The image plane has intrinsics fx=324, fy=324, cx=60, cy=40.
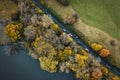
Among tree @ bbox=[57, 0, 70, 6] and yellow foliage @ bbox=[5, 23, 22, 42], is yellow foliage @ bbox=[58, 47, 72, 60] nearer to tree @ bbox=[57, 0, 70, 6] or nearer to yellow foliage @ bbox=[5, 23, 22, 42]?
yellow foliage @ bbox=[5, 23, 22, 42]

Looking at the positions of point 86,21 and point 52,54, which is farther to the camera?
point 86,21

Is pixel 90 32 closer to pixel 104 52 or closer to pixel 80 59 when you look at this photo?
pixel 104 52

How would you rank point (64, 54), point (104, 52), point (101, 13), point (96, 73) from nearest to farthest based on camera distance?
point (96, 73)
point (64, 54)
point (104, 52)
point (101, 13)

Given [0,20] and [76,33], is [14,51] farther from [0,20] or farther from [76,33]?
[76,33]

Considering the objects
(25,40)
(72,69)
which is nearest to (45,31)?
(25,40)

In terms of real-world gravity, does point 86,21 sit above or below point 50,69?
above

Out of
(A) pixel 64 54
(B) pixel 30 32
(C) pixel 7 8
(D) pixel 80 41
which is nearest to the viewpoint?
(A) pixel 64 54

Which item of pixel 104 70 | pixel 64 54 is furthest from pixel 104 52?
pixel 64 54

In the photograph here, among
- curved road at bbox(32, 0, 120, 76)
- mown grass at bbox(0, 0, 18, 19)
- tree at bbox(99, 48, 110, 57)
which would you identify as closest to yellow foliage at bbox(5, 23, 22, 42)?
mown grass at bbox(0, 0, 18, 19)
